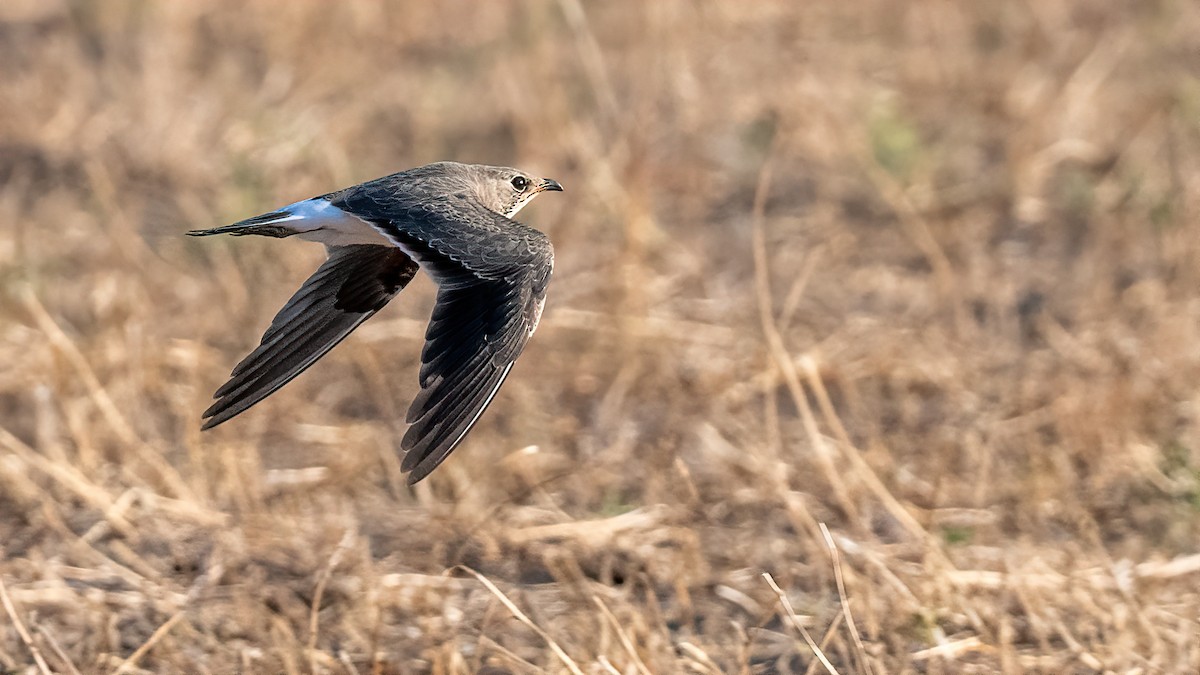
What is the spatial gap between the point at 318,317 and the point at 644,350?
2.32 metres

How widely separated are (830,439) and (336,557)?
2.25 meters

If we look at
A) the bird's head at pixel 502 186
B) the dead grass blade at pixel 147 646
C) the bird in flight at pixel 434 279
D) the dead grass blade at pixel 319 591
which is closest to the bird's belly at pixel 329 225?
the bird in flight at pixel 434 279

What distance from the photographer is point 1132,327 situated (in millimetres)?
6789

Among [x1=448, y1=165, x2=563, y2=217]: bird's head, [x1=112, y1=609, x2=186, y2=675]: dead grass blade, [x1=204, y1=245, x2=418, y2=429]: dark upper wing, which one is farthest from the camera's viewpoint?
[x1=448, y1=165, x2=563, y2=217]: bird's head

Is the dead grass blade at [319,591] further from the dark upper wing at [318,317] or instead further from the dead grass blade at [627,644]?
the dead grass blade at [627,644]

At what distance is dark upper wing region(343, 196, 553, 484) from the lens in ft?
12.2

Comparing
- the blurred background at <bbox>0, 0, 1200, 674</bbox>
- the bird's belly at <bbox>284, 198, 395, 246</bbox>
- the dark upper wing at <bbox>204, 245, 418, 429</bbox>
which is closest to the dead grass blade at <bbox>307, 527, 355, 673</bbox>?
the blurred background at <bbox>0, 0, 1200, 674</bbox>

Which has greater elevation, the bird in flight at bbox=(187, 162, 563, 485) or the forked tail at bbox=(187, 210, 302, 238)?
the forked tail at bbox=(187, 210, 302, 238)

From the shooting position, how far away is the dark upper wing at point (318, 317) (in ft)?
14.6

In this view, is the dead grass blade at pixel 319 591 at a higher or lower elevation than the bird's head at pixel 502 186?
lower

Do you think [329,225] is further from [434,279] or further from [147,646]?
[147,646]

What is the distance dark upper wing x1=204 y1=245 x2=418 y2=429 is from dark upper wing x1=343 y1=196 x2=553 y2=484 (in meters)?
0.34

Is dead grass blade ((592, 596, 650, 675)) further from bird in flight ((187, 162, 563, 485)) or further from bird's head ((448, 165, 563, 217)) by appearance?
bird's head ((448, 165, 563, 217))

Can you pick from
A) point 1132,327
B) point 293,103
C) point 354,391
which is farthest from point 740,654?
point 293,103
